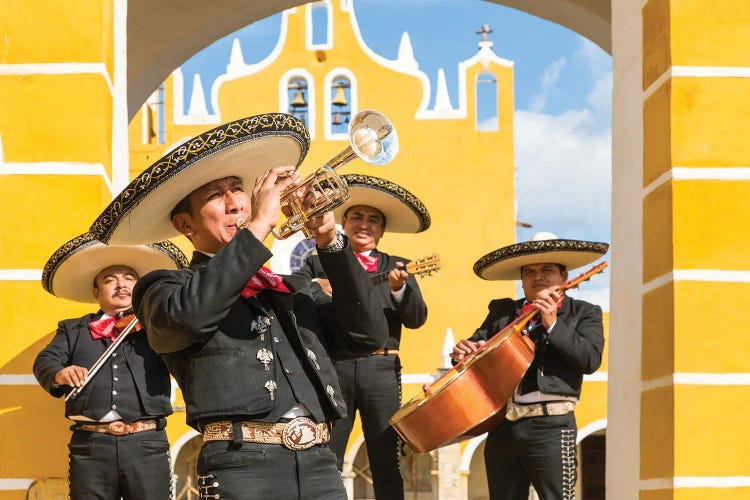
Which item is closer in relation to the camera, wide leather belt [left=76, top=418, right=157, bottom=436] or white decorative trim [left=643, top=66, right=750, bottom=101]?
white decorative trim [left=643, top=66, right=750, bottom=101]

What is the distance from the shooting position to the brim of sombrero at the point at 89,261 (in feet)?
20.1

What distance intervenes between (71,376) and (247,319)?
231cm

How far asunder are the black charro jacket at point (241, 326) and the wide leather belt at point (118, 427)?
233 centimetres

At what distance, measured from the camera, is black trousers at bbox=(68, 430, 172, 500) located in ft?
20.7

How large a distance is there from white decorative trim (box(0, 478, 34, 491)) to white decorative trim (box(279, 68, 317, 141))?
24.8 meters

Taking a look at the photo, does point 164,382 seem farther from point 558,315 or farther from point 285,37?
point 285,37

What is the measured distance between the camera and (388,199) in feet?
24.2

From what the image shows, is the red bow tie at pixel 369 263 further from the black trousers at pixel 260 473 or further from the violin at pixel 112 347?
the black trousers at pixel 260 473

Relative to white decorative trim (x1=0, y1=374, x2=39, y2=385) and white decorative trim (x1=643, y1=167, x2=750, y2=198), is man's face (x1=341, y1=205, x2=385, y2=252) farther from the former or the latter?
white decorative trim (x1=643, y1=167, x2=750, y2=198)

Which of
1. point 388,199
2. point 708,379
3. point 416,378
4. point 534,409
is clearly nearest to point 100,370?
point 388,199

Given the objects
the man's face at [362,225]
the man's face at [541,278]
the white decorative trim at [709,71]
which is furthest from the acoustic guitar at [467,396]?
the white decorative trim at [709,71]

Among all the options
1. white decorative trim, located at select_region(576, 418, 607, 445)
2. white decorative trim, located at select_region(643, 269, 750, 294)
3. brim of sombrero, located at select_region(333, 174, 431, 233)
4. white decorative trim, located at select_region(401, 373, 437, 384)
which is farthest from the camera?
white decorative trim, located at select_region(401, 373, 437, 384)

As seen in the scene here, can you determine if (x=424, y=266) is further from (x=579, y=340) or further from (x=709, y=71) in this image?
(x=709, y=71)

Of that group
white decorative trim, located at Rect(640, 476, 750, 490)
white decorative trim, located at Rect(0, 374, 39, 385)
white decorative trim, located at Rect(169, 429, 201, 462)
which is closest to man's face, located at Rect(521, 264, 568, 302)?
white decorative trim, located at Rect(640, 476, 750, 490)
